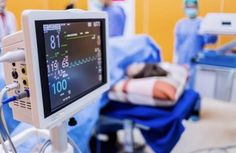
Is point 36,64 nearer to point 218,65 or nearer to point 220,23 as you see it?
point 220,23

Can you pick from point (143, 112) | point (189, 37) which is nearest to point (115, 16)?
point (189, 37)

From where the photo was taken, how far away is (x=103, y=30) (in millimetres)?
704

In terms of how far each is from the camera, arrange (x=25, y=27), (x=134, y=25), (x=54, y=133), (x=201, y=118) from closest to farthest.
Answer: (x=25, y=27) < (x=54, y=133) < (x=134, y=25) < (x=201, y=118)

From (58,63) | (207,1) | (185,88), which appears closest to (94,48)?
(58,63)

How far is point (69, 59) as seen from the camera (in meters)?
0.55

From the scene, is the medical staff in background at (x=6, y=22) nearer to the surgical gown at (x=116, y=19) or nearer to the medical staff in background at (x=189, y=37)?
the surgical gown at (x=116, y=19)

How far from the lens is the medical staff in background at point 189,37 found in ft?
3.26

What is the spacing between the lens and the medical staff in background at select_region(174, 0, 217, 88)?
0.99 metres

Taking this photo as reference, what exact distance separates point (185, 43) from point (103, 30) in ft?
2.15

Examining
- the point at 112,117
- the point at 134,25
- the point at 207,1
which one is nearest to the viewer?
the point at 207,1

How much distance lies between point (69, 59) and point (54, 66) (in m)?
0.06

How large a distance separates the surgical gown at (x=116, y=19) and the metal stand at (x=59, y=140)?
74cm

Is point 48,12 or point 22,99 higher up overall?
point 48,12

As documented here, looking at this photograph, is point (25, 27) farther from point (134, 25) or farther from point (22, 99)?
point (134, 25)
